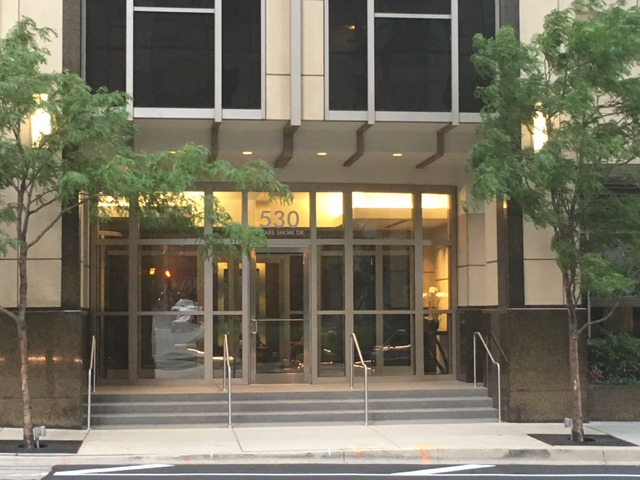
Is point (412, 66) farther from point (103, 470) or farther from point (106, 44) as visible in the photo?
point (103, 470)

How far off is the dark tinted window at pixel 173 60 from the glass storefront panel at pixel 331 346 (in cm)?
517

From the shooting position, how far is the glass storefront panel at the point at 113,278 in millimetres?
16641

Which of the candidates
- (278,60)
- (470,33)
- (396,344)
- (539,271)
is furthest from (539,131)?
(396,344)

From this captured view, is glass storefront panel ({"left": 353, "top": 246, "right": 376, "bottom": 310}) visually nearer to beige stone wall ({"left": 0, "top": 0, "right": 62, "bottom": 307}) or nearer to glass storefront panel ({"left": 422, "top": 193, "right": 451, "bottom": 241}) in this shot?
glass storefront panel ({"left": 422, "top": 193, "right": 451, "bottom": 241})

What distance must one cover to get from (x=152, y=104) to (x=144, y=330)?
15.6 ft

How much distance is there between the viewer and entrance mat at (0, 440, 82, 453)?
38.5 feet

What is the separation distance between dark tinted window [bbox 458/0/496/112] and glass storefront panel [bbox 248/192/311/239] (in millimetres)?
4039

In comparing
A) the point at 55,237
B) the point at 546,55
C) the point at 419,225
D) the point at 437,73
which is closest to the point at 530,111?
the point at 546,55

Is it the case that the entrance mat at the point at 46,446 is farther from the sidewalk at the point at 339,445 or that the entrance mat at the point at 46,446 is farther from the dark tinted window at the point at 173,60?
the dark tinted window at the point at 173,60

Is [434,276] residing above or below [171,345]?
above

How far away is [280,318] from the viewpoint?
1702 centimetres

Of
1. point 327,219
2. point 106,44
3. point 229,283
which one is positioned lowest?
point 229,283

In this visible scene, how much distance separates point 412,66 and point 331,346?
5.63m

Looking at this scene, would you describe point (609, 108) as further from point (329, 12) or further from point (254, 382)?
point (254, 382)
